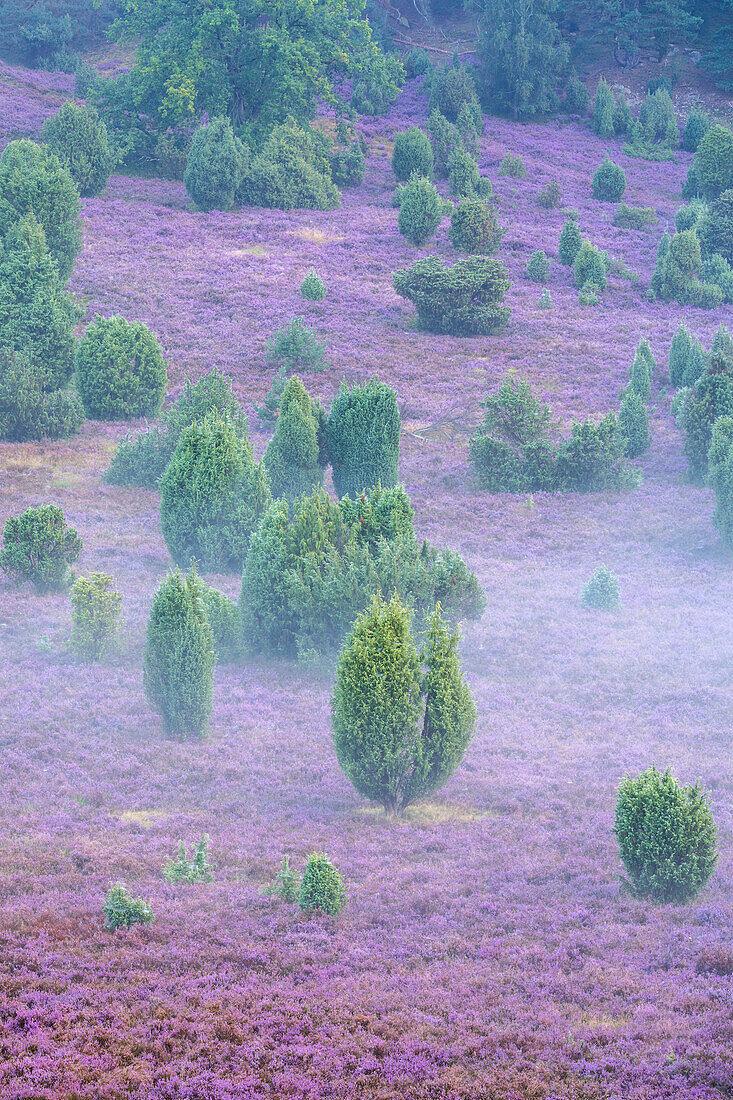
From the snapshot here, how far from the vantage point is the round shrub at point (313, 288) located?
32625 millimetres

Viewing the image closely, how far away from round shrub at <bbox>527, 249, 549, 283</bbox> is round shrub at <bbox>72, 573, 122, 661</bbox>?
992 inches

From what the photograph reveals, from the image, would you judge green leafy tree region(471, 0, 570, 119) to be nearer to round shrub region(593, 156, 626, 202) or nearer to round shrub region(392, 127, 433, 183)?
round shrub region(593, 156, 626, 202)

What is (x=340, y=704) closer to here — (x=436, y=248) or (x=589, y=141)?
(x=436, y=248)

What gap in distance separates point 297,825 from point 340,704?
149cm

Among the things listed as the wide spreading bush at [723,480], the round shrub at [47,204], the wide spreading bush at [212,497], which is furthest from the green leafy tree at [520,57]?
the wide spreading bush at [212,497]

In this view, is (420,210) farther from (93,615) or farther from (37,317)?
(93,615)

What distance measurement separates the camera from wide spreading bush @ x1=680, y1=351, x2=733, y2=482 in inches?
928

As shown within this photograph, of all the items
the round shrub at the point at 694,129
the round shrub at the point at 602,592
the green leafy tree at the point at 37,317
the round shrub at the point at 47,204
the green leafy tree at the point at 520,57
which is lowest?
the round shrub at the point at 602,592

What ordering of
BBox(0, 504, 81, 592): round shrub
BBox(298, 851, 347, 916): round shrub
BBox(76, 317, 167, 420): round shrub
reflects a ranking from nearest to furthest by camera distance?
BBox(298, 851, 347, 916): round shrub, BBox(0, 504, 81, 592): round shrub, BBox(76, 317, 167, 420): round shrub

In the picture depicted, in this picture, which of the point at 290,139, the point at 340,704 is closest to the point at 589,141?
the point at 290,139

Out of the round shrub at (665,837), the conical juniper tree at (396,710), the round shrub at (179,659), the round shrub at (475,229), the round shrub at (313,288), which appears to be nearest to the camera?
the round shrub at (665,837)

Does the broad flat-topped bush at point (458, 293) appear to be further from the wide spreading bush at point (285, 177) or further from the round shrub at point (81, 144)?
the round shrub at point (81, 144)

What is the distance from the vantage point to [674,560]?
20328 millimetres

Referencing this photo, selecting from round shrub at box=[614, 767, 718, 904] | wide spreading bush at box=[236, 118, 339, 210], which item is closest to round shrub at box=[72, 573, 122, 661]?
round shrub at box=[614, 767, 718, 904]
